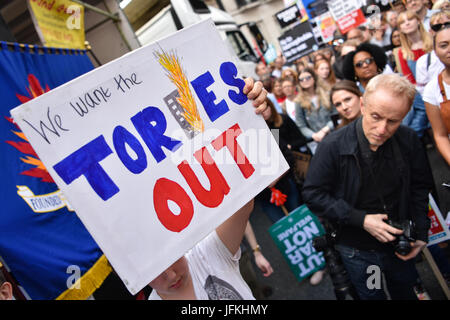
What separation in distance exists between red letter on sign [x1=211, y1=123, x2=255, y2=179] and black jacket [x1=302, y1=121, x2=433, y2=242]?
30.6 inches

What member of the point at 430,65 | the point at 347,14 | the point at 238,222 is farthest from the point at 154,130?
the point at 347,14

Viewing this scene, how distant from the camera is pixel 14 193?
1.99 m

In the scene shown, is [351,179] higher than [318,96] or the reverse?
the reverse

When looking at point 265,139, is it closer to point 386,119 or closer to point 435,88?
point 386,119

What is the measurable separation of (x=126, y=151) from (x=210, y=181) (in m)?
0.30

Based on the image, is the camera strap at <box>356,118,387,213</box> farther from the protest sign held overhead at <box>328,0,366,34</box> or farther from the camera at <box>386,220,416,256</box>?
the protest sign held overhead at <box>328,0,366,34</box>

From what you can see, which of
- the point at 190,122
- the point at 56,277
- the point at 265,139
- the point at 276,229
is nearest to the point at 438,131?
the point at 265,139

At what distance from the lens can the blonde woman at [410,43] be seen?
333 cm

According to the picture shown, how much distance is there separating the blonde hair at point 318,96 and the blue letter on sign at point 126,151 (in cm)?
295

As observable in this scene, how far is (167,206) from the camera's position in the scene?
3.37ft

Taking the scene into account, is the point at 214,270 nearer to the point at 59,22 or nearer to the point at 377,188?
the point at 377,188

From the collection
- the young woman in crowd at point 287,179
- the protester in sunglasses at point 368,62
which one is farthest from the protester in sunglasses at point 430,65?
the young woman in crowd at point 287,179

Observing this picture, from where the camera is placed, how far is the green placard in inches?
119

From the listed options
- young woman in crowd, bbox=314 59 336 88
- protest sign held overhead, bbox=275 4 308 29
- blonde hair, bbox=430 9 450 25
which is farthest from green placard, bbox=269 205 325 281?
protest sign held overhead, bbox=275 4 308 29
